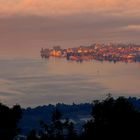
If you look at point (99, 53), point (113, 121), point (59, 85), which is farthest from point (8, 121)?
point (99, 53)

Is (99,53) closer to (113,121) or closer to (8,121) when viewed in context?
(8,121)

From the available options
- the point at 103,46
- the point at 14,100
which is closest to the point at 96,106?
the point at 14,100

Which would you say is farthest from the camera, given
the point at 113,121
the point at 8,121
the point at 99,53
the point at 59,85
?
the point at 99,53

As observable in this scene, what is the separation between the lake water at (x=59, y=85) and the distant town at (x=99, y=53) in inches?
886

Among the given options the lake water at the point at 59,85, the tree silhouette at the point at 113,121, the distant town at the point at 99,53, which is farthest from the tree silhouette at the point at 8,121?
the distant town at the point at 99,53

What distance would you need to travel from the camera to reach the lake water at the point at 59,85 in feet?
130

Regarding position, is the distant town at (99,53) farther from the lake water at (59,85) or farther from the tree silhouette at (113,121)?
the tree silhouette at (113,121)

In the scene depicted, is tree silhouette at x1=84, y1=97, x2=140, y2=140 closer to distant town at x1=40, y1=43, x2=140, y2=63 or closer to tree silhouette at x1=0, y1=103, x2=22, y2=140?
tree silhouette at x1=0, y1=103, x2=22, y2=140

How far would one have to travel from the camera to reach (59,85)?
47.4 m

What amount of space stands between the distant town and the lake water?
2250 cm

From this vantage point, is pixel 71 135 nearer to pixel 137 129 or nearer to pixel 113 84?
pixel 137 129

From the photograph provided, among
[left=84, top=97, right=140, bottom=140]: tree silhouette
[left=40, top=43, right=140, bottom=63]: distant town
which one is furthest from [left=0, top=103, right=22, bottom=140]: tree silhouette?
[left=40, top=43, right=140, bottom=63]: distant town

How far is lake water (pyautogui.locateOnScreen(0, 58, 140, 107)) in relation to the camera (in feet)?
130

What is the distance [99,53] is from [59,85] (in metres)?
43.5
